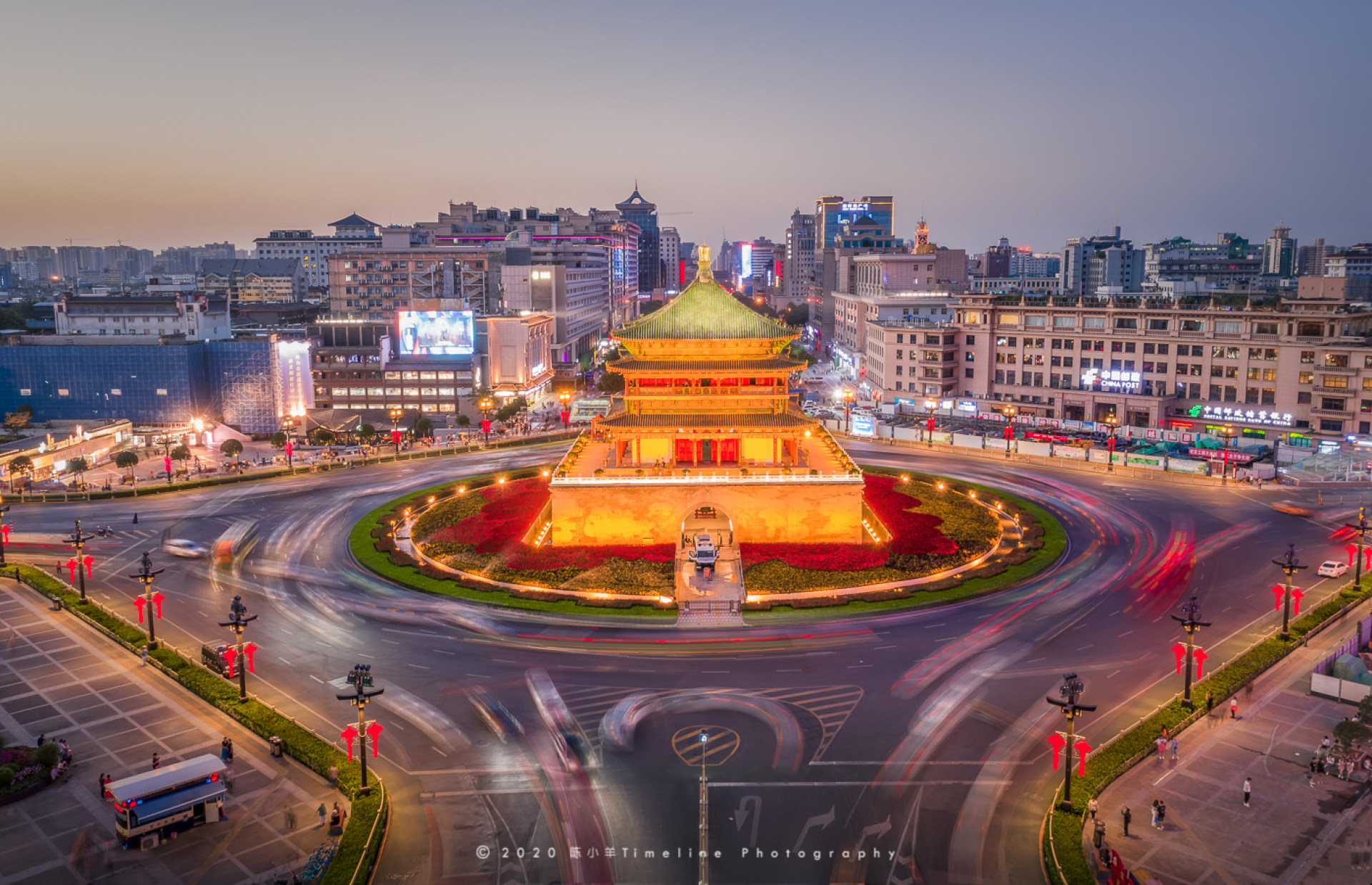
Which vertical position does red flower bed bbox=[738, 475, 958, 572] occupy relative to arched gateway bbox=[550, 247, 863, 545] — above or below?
below

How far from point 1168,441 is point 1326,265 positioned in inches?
5506

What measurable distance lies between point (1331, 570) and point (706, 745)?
42.4 meters

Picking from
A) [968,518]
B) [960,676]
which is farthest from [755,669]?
[968,518]

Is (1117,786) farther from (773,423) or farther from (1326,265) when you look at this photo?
(1326,265)

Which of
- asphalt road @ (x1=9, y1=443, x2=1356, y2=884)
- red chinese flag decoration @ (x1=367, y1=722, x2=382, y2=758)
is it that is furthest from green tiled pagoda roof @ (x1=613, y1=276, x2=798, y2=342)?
red chinese flag decoration @ (x1=367, y1=722, x2=382, y2=758)

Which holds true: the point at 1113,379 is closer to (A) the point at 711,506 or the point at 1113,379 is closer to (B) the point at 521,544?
(A) the point at 711,506

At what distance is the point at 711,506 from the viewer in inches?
2338

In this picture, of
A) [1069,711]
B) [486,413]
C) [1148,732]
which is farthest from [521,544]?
[486,413]

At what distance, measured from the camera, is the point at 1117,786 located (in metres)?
32.1

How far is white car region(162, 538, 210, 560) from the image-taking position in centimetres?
6050

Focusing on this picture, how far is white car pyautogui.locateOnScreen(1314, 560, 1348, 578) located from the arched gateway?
27.3 meters

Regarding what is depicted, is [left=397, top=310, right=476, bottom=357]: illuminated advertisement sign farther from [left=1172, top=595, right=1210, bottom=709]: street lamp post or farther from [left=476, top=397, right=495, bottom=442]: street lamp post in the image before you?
[left=1172, top=595, right=1210, bottom=709]: street lamp post

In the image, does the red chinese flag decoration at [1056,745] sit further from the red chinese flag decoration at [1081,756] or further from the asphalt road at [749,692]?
the asphalt road at [749,692]

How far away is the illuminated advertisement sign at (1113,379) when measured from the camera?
333 feet
